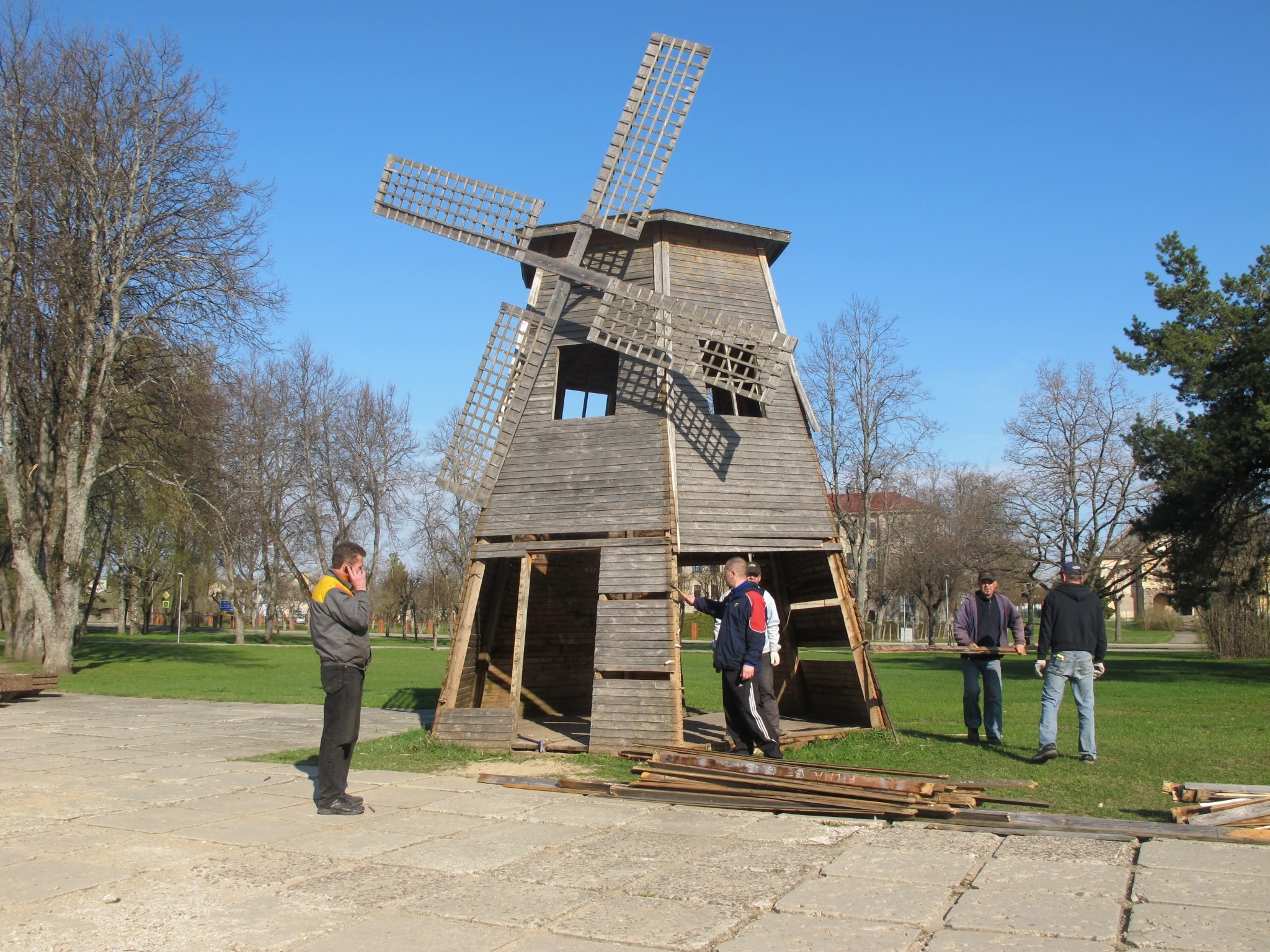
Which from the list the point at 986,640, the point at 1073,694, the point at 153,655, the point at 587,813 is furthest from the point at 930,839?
the point at 153,655

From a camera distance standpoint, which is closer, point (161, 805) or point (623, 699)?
point (161, 805)

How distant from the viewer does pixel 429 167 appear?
12.7 metres

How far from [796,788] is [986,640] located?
3.92m

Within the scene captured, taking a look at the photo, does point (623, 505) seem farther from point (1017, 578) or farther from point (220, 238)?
point (1017, 578)

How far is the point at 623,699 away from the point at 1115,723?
6831mm

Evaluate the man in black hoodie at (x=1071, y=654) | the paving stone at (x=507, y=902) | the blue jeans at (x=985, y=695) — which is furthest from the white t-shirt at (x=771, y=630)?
the paving stone at (x=507, y=902)

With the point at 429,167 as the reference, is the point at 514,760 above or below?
below

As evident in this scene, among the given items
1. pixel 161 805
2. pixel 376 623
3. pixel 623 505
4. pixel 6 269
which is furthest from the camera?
pixel 376 623

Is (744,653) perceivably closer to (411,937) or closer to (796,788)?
(796,788)

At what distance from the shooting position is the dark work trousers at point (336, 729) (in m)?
7.39

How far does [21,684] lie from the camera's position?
16.8 meters

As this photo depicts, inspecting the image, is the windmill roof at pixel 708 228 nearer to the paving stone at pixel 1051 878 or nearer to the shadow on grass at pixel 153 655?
the paving stone at pixel 1051 878

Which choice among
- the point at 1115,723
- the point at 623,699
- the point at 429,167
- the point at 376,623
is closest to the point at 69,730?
the point at 623,699

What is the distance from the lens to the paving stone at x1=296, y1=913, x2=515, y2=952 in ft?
14.2
